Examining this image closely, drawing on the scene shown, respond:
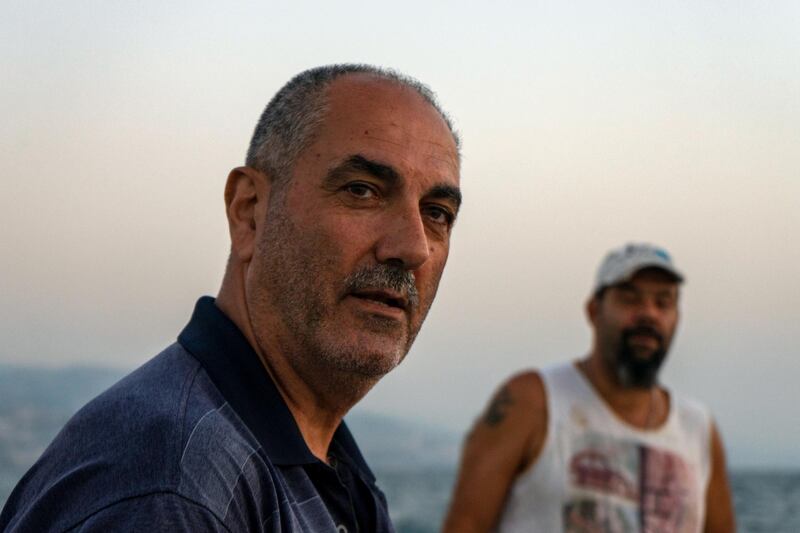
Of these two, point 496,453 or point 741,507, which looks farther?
point 741,507

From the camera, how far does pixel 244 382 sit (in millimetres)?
2018

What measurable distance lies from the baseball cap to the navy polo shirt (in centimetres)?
366

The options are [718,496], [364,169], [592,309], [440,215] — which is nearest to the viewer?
[364,169]

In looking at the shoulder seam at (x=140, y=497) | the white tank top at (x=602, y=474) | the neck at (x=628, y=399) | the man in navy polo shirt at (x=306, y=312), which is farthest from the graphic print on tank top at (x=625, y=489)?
the shoulder seam at (x=140, y=497)

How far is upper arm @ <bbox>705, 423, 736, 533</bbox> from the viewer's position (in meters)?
5.51

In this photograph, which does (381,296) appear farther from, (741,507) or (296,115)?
(741,507)

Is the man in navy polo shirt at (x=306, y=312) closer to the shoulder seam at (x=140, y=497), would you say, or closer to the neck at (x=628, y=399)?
the shoulder seam at (x=140, y=497)

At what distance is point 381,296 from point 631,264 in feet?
12.1

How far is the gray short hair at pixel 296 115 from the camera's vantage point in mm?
2191

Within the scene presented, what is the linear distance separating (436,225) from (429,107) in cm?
21

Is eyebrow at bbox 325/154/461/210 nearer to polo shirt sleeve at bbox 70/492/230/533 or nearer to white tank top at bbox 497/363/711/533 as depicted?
polo shirt sleeve at bbox 70/492/230/533

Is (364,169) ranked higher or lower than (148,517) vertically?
higher

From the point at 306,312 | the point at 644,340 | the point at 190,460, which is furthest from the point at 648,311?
the point at 190,460

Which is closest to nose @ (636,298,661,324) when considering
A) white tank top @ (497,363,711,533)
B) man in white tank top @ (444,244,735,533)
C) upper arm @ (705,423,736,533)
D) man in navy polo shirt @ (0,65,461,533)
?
man in white tank top @ (444,244,735,533)
